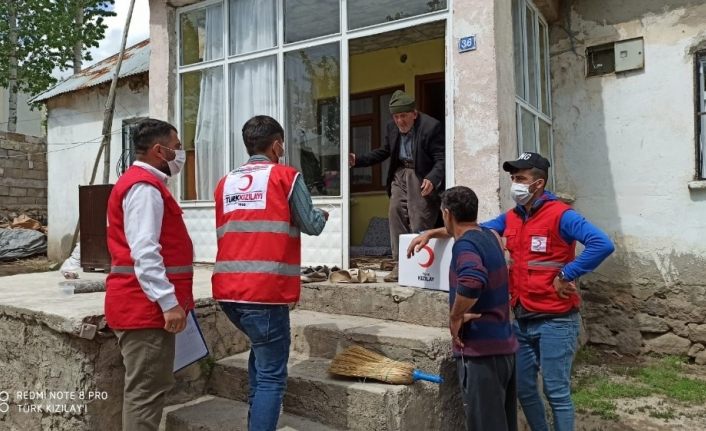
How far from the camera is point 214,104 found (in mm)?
6090

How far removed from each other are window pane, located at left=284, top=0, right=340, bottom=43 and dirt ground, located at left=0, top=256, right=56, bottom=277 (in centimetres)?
791

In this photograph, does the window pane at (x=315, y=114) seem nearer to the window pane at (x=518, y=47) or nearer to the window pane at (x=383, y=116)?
the window pane at (x=518, y=47)

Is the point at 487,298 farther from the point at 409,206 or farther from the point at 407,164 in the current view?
the point at 407,164

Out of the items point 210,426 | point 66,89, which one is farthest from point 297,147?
point 66,89

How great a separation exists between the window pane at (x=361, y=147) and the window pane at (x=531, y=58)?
3.32 m

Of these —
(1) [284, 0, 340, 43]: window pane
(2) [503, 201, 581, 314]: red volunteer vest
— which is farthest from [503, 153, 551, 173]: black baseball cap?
(1) [284, 0, 340, 43]: window pane

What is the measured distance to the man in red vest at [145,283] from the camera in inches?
95.7

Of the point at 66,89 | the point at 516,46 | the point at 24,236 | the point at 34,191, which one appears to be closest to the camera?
the point at 516,46

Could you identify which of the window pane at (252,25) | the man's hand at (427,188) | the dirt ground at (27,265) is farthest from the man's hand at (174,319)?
the dirt ground at (27,265)

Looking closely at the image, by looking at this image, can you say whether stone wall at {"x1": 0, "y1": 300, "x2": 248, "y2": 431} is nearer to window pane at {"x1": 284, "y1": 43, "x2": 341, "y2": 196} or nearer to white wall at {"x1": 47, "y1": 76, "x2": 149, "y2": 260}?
window pane at {"x1": 284, "y1": 43, "x2": 341, "y2": 196}

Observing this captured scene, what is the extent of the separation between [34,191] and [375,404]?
42.6ft

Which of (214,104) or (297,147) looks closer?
(297,147)

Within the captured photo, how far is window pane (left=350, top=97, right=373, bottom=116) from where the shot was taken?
856 centimetres

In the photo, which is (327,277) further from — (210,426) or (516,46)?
(516,46)
